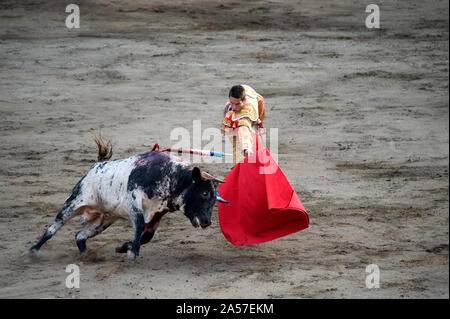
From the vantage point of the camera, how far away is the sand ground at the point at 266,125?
5.39 meters

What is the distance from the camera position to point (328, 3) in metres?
15.0

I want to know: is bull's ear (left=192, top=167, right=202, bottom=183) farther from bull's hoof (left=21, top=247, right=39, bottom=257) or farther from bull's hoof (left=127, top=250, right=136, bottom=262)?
bull's hoof (left=21, top=247, right=39, bottom=257)

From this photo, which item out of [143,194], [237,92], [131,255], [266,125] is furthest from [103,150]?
[266,125]

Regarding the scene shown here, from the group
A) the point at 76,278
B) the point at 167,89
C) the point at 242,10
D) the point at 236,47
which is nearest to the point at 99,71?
the point at 167,89

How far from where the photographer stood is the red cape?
5.69m

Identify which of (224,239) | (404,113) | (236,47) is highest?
(236,47)

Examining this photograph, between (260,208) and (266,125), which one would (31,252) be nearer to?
(260,208)

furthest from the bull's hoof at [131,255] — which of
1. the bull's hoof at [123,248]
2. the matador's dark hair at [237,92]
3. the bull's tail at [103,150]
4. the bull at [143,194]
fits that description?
the matador's dark hair at [237,92]

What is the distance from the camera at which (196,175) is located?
5387 mm

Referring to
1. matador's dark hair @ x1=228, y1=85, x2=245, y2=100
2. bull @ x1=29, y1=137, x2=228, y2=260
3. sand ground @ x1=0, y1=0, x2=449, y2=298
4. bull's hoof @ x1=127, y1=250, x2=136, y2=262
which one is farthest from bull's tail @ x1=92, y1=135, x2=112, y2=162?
matador's dark hair @ x1=228, y1=85, x2=245, y2=100

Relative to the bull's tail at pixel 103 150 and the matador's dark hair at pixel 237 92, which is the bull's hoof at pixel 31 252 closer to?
the bull's tail at pixel 103 150

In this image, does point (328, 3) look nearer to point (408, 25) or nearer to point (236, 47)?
point (408, 25)

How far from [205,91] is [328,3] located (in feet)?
18.3

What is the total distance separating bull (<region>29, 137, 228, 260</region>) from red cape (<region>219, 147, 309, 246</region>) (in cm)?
27
